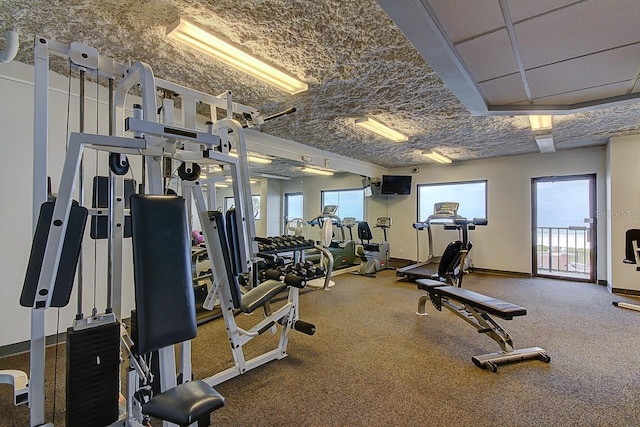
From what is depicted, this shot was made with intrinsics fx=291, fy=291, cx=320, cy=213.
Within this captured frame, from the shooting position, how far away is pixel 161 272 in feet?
4.19

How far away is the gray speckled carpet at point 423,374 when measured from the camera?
179cm

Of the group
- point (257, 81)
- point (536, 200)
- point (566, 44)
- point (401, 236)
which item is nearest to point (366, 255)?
point (401, 236)

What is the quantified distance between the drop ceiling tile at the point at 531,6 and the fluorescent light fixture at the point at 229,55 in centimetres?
169

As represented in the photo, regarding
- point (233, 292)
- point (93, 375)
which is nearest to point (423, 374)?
point (233, 292)

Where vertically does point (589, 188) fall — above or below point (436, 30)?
below

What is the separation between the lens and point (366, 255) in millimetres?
6316

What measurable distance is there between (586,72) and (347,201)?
195 inches

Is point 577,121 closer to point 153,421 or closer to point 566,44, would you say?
point 566,44

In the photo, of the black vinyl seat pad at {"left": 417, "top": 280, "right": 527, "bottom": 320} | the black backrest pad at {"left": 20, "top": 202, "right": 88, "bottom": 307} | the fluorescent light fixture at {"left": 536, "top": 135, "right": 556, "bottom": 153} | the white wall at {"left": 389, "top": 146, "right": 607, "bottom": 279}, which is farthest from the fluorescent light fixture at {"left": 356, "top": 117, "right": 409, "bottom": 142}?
the black backrest pad at {"left": 20, "top": 202, "right": 88, "bottom": 307}

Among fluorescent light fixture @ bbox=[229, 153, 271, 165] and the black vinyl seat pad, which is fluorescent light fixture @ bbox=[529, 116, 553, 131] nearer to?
the black vinyl seat pad

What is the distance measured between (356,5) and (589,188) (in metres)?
6.08

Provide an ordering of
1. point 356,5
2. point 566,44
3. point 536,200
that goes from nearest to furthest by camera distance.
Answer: point 356,5, point 566,44, point 536,200

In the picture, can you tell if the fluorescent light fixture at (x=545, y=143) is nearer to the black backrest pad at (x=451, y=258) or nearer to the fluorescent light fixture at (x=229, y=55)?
the black backrest pad at (x=451, y=258)

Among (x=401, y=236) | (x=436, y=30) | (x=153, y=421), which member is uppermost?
Result: (x=436, y=30)
